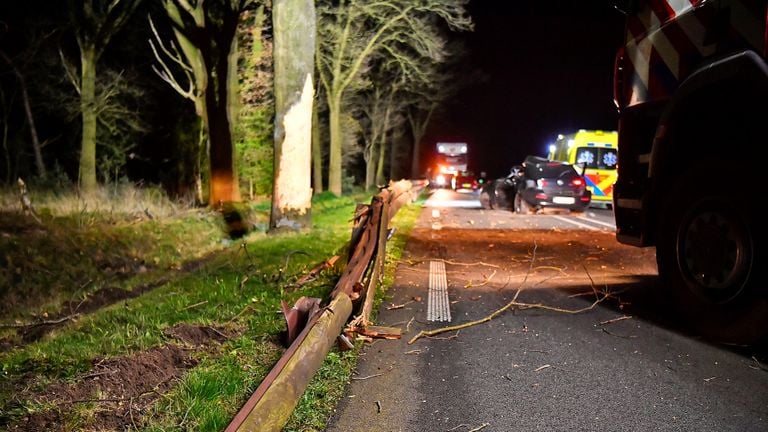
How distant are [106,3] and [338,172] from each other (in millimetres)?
12718

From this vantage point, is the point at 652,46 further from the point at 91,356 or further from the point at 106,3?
the point at 106,3

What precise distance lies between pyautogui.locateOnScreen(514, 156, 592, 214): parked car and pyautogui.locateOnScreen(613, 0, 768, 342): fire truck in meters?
11.5

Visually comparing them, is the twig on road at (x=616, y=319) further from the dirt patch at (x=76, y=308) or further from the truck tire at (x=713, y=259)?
the dirt patch at (x=76, y=308)

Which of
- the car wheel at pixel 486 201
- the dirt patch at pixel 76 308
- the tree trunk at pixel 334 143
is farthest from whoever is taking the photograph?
the tree trunk at pixel 334 143

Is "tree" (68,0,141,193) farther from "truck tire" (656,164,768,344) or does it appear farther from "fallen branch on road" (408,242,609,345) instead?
"truck tire" (656,164,768,344)

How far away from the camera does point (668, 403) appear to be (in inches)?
127

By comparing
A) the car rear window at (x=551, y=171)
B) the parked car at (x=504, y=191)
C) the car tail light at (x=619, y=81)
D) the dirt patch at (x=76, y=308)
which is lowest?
the dirt patch at (x=76, y=308)

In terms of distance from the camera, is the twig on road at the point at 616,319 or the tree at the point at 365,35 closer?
the twig on road at the point at 616,319

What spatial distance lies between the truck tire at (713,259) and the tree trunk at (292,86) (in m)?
7.03

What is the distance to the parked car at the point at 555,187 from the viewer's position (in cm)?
1647

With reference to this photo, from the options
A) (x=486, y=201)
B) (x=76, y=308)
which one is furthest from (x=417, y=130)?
(x=76, y=308)

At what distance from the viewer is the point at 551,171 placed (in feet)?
54.2

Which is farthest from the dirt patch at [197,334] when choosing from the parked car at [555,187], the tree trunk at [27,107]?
the tree trunk at [27,107]

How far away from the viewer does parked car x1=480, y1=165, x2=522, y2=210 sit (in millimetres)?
Result: 17938
